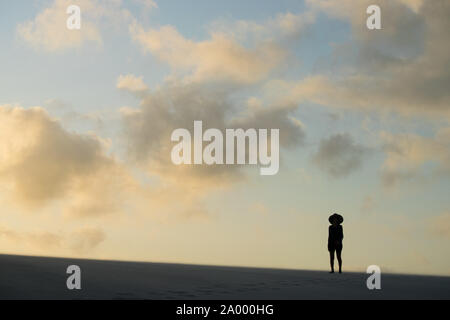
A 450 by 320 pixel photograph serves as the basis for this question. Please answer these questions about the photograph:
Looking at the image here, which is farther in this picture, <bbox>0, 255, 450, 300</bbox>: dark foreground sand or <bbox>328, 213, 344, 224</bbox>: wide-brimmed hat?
<bbox>328, 213, 344, 224</bbox>: wide-brimmed hat

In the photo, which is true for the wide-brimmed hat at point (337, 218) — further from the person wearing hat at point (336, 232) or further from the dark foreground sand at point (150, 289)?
the dark foreground sand at point (150, 289)

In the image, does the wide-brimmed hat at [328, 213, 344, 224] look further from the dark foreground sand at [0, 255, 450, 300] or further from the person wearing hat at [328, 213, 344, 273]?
the dark foreground sand at [0, 255, 450, 300]

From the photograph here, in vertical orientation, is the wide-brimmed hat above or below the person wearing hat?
above

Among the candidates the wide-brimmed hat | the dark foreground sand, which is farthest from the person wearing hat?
the dark foreground sand

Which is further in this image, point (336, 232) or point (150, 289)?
point (336, 232)

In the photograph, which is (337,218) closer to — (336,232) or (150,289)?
(336,232)

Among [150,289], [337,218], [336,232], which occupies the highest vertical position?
[337,218]

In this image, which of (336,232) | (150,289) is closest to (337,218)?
(336,232)

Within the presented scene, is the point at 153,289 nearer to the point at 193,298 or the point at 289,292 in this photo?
the point at 193,298

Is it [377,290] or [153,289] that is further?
[377,290]
